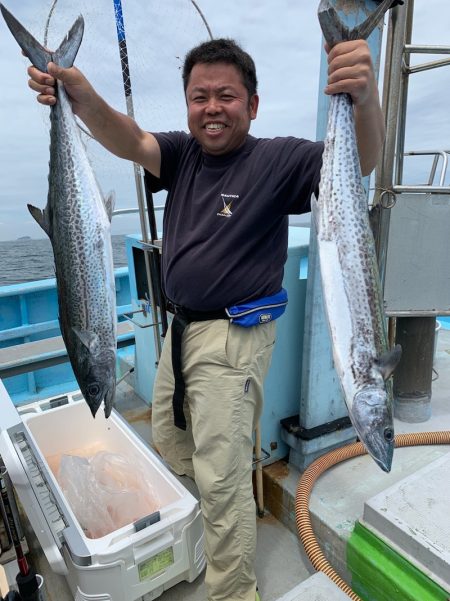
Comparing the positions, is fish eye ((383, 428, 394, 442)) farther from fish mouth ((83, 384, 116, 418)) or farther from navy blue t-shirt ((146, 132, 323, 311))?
fish mouth ((83, 384, 116, 418))

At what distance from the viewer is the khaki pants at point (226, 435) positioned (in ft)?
6.36

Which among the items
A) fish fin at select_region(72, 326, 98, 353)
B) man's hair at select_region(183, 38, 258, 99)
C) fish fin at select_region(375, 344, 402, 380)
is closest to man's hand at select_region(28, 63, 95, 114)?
man's hair at select_region(183, 38, 258, 99)

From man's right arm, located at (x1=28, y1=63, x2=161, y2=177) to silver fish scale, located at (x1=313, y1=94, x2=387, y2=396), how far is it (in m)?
0.98

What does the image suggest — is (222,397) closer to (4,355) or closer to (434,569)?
(434,569)

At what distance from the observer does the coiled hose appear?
2.16m

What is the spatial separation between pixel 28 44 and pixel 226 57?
31.9 inches

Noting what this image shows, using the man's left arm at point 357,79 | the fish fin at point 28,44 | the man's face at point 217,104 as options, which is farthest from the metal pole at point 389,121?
the fish fin at point 28,44

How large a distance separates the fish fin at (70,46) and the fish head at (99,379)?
1111 millimetres

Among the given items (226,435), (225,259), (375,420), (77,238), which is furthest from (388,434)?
(77,238)

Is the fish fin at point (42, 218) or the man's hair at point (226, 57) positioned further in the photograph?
the man's hair at point (226, 57)

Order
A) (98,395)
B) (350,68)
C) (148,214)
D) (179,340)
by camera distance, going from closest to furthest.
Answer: (350,68) → (98,395) → (179,340) → (148,214)

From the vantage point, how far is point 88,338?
160 cm

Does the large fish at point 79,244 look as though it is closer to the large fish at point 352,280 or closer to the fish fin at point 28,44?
the fish fin at point 28,44

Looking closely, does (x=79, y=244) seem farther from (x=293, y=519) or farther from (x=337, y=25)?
(x=293, y=519)
